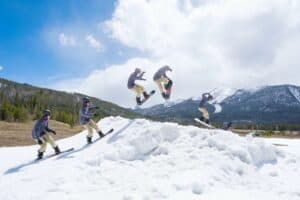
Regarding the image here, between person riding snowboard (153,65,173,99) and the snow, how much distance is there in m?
4.47

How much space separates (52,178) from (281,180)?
869cm

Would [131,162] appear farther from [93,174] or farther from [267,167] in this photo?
[267,167]

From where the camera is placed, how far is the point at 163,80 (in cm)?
2328

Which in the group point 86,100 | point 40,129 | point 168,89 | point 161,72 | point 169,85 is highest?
point 161,72

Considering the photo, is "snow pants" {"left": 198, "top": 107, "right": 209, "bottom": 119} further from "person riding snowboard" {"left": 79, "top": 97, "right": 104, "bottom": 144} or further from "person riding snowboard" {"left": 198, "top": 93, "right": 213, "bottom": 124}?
"person riding snowboard" {"left": 79, "top": 97, "right": 104, "bottom": 144}

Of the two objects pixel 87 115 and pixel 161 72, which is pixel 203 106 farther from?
pixel 87 115

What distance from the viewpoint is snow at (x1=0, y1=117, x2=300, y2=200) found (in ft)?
40.9

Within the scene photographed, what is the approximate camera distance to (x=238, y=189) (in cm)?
1306

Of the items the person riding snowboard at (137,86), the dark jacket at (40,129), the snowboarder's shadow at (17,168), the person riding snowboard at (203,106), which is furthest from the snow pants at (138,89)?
the snowboarder's shadow at (17,168)

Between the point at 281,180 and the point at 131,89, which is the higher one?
the point at 131,89

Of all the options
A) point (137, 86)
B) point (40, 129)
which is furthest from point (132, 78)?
point (40, 129)

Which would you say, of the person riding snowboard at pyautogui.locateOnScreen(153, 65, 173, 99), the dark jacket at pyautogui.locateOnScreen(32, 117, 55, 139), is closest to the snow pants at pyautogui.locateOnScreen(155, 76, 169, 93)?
the person riding snowboard at pyautogui.locateOnScreen(153, 65, 173, 99)

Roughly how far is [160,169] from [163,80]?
9.76 meters

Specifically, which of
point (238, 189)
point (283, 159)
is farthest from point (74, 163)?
point (283, 159)
